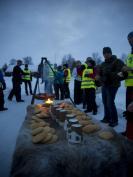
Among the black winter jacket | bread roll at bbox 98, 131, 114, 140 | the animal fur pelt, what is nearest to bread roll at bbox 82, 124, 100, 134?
bread roll at bbox 98, 131, 114, 140

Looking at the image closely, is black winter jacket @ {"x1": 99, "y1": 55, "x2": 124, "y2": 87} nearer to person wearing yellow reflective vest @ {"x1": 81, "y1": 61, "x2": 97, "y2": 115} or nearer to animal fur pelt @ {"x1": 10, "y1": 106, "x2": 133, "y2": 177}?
person wearing yellow reflective vest @ {"x1": 81, "y1": 61, "x2": 97, "y2": 115}

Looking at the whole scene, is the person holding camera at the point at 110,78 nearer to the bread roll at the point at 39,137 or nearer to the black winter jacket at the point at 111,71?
the black winter jacket at the point at 111,71

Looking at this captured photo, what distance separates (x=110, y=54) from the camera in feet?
16.5

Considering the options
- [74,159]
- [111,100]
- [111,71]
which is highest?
[111,71]

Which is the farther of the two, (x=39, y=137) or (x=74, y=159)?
(x=39, y=137)

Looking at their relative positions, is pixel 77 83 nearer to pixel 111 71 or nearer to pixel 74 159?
pixel 111 71

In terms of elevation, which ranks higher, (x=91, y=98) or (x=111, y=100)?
(x=111, y=100)

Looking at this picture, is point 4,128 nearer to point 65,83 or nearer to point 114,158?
point 114,158

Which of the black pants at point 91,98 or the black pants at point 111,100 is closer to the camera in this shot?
the black pants at point 111,100

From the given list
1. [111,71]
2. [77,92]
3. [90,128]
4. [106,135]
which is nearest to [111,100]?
[111,71]

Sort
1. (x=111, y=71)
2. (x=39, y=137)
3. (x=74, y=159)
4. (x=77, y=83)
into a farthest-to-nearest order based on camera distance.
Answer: (x=77, y=83) < (x=111, y=71) < (x=39, y=137) < (x=74, y=159)

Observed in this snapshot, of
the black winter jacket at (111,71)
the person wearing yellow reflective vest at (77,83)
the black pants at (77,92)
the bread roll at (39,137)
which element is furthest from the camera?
the black pants at (77,92)

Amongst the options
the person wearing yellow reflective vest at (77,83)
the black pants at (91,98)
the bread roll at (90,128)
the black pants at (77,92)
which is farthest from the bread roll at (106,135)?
the black pants at (77,92)

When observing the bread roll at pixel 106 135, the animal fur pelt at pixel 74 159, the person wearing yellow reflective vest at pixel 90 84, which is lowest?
the animal fur pelt at pixel 74 159
